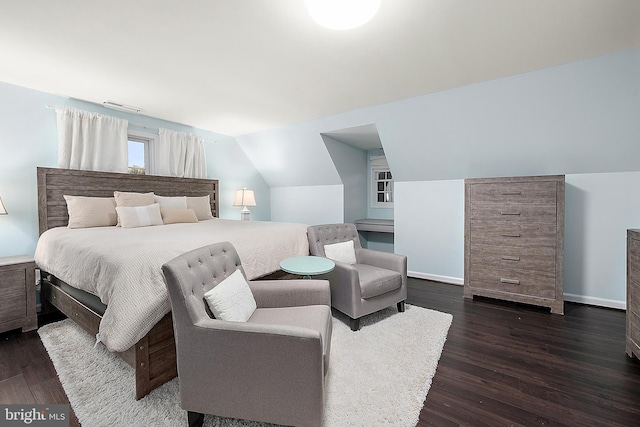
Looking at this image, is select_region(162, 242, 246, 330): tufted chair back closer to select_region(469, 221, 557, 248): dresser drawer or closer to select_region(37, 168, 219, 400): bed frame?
select_region(37, 168, 219, 400): bed frame

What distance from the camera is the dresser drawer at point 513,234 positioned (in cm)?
280

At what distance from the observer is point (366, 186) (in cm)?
539

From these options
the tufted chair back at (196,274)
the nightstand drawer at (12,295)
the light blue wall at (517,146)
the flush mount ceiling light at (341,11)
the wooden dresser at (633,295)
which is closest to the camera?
the tufted chair back at (196,274)

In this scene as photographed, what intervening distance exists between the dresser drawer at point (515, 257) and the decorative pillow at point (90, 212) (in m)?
4.17

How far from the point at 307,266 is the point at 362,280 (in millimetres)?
561

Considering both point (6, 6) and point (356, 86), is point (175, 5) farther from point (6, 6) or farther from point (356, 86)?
point (356, 86)

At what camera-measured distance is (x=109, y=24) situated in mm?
1913

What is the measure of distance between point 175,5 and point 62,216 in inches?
107

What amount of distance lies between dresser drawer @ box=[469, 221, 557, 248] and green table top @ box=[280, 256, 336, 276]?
1.91 m

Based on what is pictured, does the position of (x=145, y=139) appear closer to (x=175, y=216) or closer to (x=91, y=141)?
(x=91, y=141)

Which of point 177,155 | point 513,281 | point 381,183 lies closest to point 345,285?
point 513,281

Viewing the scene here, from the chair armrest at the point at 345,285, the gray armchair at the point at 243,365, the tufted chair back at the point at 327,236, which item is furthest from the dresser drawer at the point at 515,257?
the gray armchair at the point at 243,365

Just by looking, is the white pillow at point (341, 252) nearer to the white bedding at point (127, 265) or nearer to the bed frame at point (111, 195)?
the white bedding at point (127, 265)

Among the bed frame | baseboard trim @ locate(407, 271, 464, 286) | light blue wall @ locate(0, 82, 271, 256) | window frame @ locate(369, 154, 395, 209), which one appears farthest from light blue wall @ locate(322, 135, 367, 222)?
light blue wall @ locate(0, 82, 271, 256)
